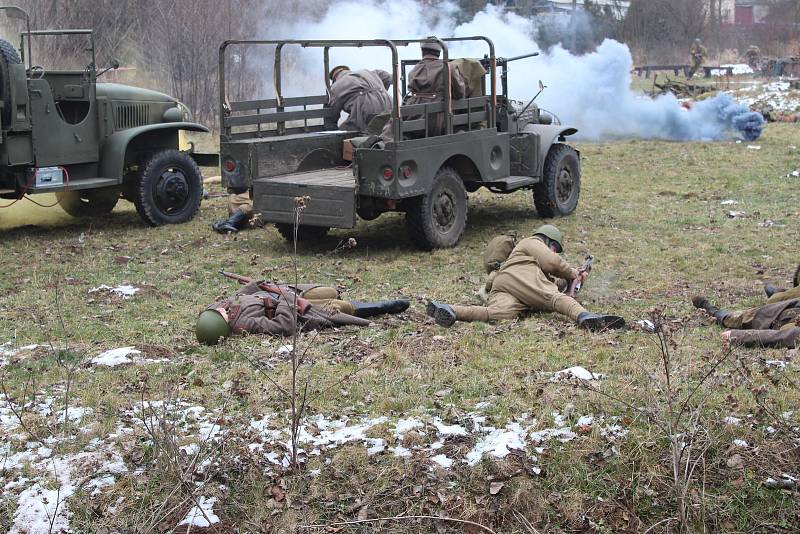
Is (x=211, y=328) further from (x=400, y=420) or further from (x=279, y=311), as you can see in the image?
(x=400, y=420)

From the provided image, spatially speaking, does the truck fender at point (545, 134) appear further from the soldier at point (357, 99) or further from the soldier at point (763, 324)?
the soldier at point (763, 324)

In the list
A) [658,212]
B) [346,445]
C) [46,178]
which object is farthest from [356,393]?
[658,212]

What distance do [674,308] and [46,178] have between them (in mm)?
7065

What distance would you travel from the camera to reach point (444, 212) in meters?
11.1

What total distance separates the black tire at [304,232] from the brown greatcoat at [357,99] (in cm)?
144

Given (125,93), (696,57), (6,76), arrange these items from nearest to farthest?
(6,76)
(125,93)
(696,57)

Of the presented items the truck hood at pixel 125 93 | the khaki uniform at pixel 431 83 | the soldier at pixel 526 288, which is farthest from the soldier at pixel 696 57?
the soldier at pixel 526 288

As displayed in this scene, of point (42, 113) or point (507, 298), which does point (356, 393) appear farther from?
point (42, 113)

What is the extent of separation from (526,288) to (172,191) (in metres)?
5.94

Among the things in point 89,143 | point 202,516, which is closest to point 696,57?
point 89,143

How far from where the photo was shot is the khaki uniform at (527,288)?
8.13 metres

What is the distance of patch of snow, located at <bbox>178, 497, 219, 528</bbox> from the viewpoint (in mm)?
5145

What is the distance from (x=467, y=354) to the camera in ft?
23.1

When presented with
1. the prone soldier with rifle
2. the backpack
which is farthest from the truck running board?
the prone soldier with rifle
